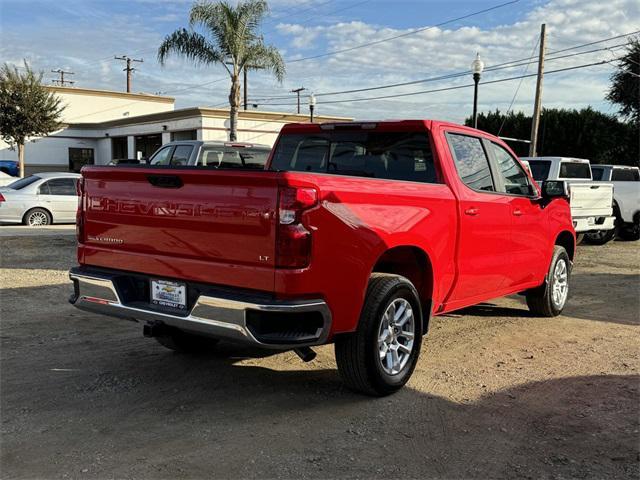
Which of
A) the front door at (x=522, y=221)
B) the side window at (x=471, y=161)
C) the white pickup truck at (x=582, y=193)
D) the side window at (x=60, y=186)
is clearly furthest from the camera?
the side window at (x=60, y=186)

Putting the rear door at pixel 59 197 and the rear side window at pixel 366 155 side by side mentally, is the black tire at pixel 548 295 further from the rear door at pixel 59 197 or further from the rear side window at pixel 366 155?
the rear door at pixel 59 197

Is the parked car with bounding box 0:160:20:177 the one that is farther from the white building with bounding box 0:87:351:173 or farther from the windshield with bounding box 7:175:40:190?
the windshield with bounding box 7:175:40:190

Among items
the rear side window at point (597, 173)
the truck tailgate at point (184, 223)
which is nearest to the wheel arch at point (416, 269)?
the truck tailgate at point (184, 223)

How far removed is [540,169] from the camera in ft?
45.8

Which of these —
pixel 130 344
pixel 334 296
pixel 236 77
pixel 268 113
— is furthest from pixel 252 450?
pixel 268 113

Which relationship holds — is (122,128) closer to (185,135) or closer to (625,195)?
(185,135)

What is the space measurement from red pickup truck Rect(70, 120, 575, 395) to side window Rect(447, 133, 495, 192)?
2 cm

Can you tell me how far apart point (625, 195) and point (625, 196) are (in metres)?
0.03

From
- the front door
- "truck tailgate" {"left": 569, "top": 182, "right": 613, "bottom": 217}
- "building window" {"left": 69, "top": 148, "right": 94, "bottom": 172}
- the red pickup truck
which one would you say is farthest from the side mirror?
"building window" {"left": 69, "top": 148, "right": 94, "bottom": 172}

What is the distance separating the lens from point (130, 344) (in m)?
5.88

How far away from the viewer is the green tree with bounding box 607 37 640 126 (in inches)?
1215

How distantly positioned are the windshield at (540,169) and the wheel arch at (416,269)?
9.74 m

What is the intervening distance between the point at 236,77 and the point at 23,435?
73.7ft

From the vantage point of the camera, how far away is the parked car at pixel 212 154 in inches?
490
